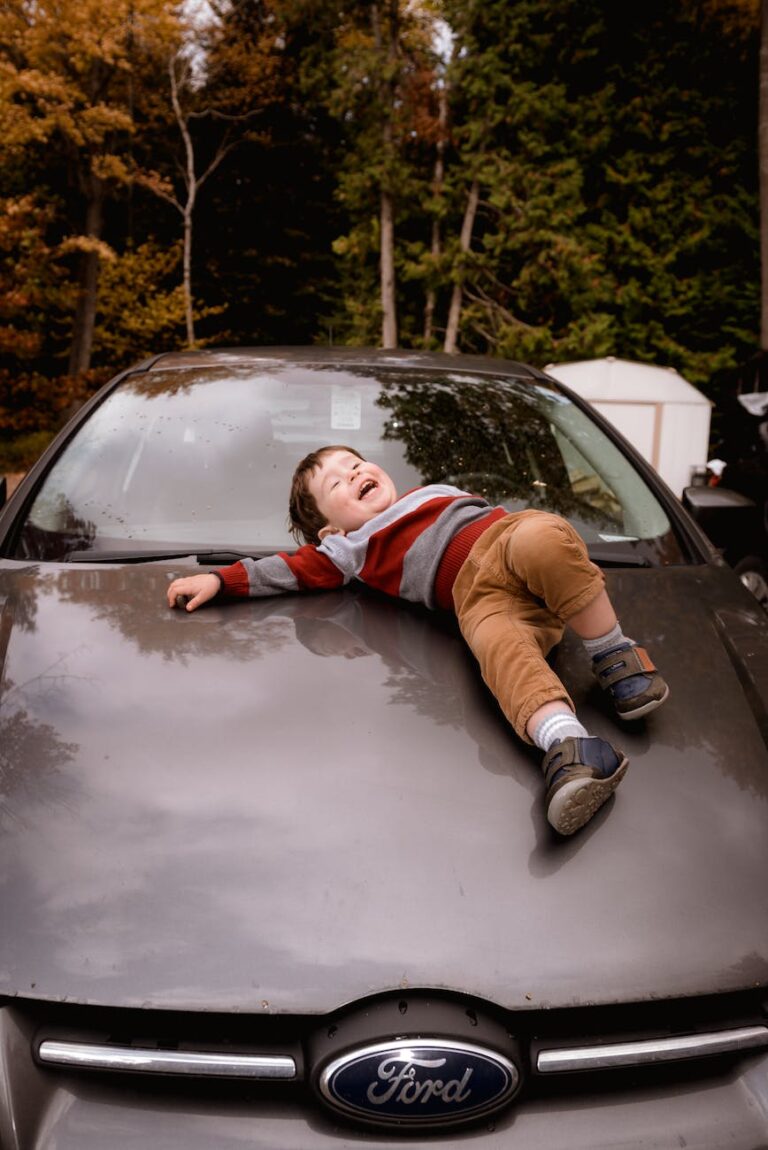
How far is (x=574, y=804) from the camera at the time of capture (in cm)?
137

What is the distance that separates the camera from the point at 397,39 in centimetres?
1977

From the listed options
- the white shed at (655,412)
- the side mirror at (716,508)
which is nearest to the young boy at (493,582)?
the side mirror at (716,508)

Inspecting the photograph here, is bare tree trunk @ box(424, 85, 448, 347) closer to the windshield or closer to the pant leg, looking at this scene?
the windshield

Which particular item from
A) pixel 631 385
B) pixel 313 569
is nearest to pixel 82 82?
pixel 631 385

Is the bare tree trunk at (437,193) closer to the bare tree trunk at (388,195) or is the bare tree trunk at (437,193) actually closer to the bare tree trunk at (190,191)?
the bare tree trunk at (388,195)

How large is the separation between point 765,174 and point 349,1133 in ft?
50.4

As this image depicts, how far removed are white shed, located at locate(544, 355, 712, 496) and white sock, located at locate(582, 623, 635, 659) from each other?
34.5ft

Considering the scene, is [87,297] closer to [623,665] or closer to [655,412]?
[655,412]

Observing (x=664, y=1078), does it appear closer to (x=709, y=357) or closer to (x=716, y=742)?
(x=716, y=742)

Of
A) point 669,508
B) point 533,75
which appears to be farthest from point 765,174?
point 669,508

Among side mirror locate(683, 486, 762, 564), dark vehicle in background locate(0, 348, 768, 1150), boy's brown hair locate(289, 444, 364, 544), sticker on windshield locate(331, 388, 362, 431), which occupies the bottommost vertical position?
dark vehicle in background locate(0, 348, 768, 1150)

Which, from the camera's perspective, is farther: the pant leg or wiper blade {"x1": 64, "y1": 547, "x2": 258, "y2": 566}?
wiper blade {"x1": 64, "y1": 547, "x2": 258, "y2": 566}

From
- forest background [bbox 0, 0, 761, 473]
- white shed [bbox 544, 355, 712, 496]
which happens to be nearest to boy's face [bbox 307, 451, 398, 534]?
white shed [bbox 544, 355, 712, 496]

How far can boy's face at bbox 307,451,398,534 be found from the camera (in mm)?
2115
